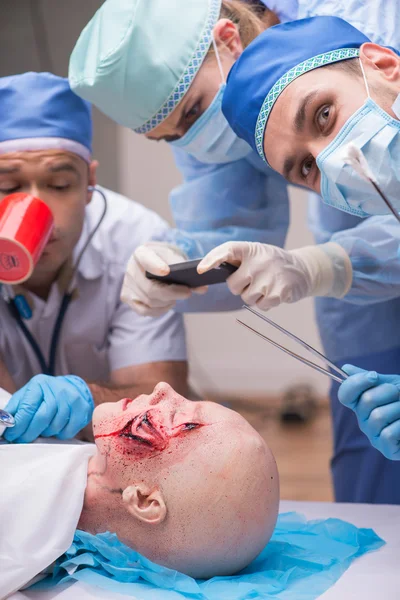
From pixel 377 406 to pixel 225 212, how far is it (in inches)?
35.6

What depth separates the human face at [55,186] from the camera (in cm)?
188

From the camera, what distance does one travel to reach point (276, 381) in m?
4.70

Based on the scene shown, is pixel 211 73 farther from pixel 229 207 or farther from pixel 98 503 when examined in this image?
pixel 98 503

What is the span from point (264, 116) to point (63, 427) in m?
0.79

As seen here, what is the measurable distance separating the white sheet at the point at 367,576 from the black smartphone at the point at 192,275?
2.03 feet

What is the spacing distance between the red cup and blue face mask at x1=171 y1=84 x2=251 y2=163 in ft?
1.31

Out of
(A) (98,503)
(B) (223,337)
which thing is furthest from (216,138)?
(B) (223,337)

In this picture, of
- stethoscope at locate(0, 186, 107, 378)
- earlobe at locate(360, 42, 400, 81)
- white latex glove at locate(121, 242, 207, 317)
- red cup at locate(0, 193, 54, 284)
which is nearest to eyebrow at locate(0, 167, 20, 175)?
red cup at locate(0, 193, 54, 284)

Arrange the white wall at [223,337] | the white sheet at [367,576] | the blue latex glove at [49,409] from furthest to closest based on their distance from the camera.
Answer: the white wall at [223,337] → the blue latex glove at [49,409] → the white sheet at [367,576]

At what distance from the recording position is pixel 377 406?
130 cm

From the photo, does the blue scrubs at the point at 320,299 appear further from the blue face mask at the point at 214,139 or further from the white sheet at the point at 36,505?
the white sheet at the point at 36,505

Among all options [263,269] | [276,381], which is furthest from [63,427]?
[276,381]

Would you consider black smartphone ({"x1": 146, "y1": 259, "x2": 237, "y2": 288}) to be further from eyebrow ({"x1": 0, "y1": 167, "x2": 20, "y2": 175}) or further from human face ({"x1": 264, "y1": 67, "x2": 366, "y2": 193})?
eyebrow ({"x1": 0, "y1": 167, "x2": 20, "y2": 175})

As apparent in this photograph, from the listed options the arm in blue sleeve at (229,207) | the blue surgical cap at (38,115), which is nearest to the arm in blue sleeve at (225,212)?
the arm in blue sleeve at (229,207)
